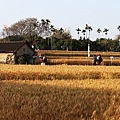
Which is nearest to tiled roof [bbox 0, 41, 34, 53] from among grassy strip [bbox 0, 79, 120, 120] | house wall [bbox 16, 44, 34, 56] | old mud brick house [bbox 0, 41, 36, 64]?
old mud brick house [bbox 0, 41, 36, 64]

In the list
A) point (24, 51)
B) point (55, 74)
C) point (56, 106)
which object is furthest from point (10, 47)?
point (56, 106)

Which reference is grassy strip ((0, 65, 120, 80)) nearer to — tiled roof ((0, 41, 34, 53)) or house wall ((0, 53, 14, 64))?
house wall ((0, 53, 14, 64))

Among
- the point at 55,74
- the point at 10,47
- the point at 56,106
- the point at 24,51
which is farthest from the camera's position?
the point at 24,51

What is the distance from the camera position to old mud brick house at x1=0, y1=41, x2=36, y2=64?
41947 millimetres

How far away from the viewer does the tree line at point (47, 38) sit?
231ft

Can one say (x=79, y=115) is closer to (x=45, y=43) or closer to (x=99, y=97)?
(x=99, y=97)

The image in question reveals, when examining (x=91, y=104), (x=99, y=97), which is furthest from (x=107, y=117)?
(x=99, y=97)

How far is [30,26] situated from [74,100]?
70511 millimetres

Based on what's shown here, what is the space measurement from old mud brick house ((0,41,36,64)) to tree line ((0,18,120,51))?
22.9m

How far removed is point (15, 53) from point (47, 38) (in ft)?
110

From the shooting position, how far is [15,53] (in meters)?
42.4

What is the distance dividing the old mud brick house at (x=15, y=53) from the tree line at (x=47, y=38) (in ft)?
75.0

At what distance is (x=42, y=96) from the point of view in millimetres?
12141

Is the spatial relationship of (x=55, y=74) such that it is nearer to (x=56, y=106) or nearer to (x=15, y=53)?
(x=56, y=106)
